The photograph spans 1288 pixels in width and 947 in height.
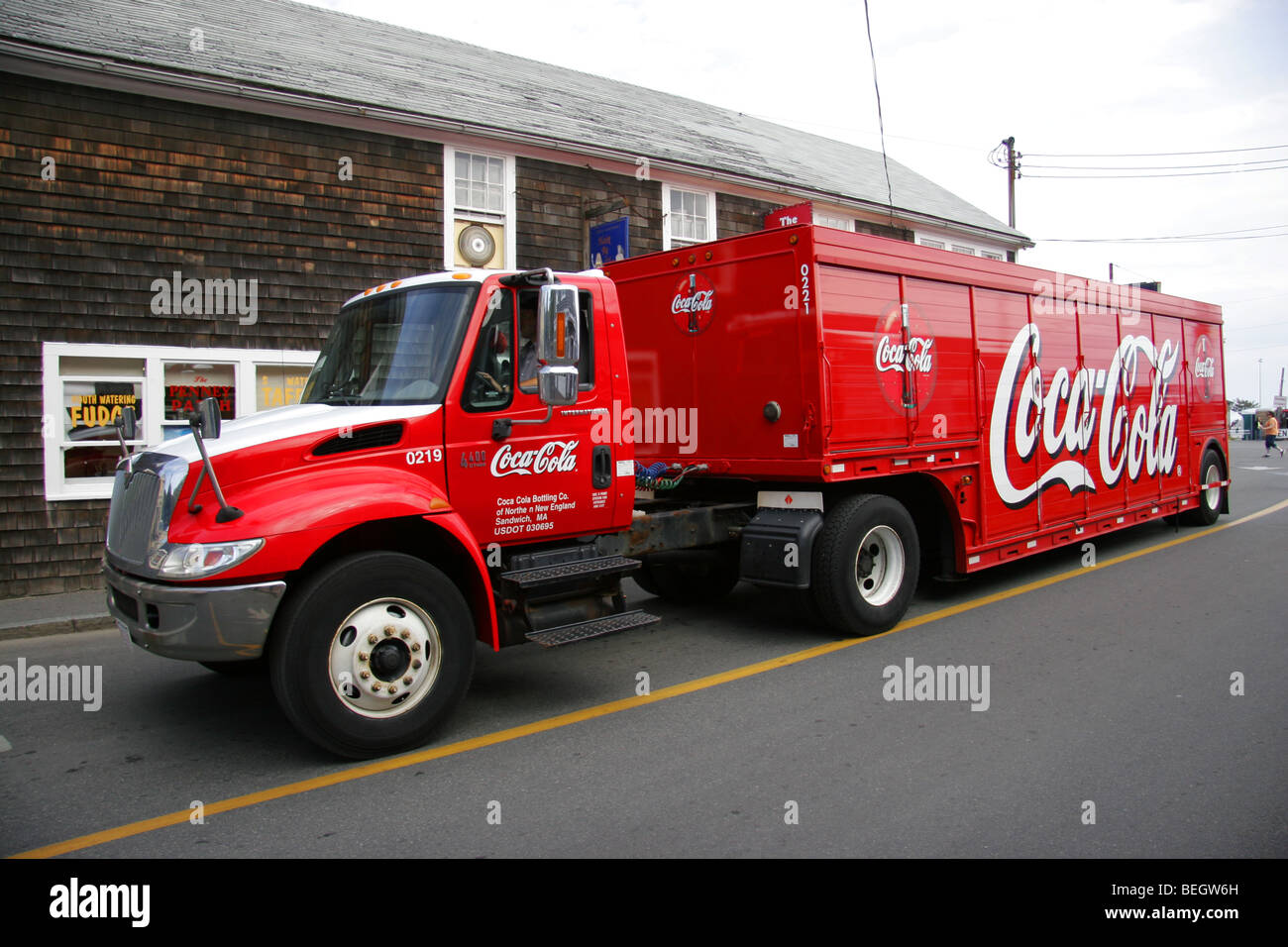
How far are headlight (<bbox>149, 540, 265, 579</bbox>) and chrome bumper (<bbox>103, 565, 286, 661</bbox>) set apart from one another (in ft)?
0.25

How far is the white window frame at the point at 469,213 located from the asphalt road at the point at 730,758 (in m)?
7.01

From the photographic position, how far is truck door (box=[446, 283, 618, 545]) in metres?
4.93

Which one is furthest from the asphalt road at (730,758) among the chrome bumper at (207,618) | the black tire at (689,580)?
the black tire at (689,580)

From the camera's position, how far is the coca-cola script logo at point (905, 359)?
6930 millimetres

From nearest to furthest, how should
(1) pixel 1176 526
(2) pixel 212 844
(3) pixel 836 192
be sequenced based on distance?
(2) pixel 212 844 < (1) pixel 1176 526 < (3) pixel 836 192

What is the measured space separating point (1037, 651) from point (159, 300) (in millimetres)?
9672

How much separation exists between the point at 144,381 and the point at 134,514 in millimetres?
6293

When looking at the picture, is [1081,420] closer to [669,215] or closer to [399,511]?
[669,215]

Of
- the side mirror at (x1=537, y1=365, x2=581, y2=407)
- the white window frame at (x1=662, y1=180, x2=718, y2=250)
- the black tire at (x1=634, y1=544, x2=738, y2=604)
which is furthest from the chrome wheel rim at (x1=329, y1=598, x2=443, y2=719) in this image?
the white window frame at (x1=662, y1=180, x2=718, y2=250)

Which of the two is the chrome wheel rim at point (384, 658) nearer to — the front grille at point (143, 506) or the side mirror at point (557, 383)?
the front grille at point (143, 506)

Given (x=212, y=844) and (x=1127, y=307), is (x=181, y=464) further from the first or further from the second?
(x=1127, y=307)

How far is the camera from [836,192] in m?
16.6

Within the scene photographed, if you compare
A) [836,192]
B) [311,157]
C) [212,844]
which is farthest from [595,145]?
[212,844]

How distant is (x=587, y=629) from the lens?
5.13 m
